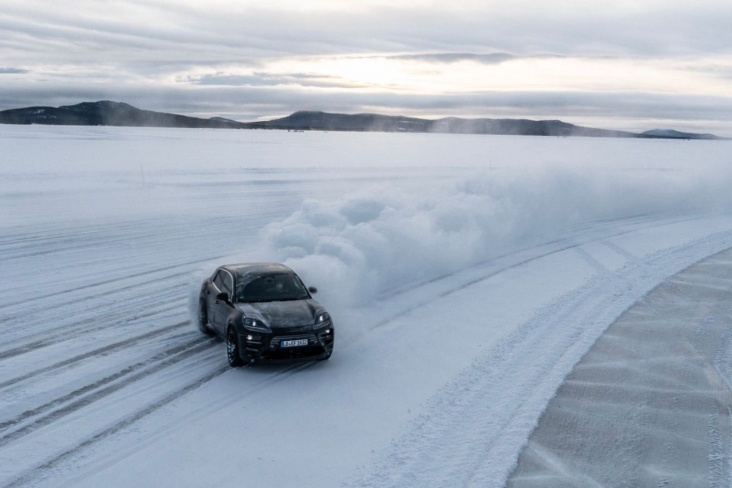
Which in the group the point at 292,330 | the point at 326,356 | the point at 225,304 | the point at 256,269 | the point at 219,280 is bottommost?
the point at 326,356

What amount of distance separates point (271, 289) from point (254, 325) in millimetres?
1285

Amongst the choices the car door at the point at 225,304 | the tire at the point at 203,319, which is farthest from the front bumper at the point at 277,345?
the tire at the point at 203,319

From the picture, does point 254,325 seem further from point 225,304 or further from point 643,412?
point 643,412

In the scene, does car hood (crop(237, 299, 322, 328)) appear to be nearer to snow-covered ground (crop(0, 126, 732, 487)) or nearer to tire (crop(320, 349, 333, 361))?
tire (crop(320, 349, 333, 361))

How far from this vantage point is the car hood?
1075 centimetres

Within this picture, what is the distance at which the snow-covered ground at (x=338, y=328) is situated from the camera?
794 cm

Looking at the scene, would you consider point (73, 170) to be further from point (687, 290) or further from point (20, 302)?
point (687, 290)

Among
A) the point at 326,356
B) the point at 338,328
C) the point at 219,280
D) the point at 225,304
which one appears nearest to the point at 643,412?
the point at 326,356

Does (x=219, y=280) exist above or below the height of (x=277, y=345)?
above

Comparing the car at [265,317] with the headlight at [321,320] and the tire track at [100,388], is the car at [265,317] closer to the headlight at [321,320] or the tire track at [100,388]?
the headlight at [321,320]

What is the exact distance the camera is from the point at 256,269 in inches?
490

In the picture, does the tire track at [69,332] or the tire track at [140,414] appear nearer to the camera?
the tire track at [140,414]

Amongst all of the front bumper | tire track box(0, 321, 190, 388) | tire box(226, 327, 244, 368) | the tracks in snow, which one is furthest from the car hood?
tire track box(0, 321, 190, 388)

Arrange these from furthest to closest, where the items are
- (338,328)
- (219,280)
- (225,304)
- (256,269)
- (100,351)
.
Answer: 1. (338,328)
2. (219,280)
3. (256,269)
4. (225,304)
5. (100,351)
